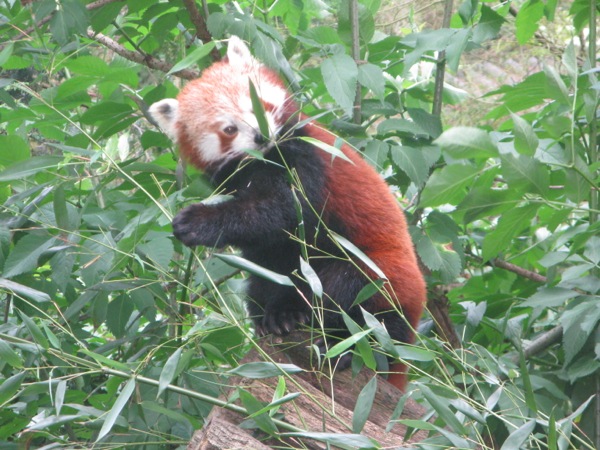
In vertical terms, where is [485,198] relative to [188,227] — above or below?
above

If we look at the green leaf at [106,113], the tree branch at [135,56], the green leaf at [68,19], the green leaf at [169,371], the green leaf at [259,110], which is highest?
the green leaf at [68,19]

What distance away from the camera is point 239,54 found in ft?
11.3

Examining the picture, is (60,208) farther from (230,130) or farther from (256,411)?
(256,411)

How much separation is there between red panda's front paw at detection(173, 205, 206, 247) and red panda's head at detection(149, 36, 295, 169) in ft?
1.53

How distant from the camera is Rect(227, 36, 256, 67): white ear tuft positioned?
341 centimetres

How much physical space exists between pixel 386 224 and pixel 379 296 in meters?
0.34

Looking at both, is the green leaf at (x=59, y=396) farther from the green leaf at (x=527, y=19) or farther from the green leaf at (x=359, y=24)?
the green leaf at (x=527, y=19)

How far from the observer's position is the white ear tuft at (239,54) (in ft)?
11.2

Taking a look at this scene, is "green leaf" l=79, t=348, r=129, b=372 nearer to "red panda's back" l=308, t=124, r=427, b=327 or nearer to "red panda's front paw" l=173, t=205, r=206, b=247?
"red panda's front paw" l=173, t=205, r=206, b=247

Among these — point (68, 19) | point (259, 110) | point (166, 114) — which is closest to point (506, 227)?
point (259, 110)

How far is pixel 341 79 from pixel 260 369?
1.21 m

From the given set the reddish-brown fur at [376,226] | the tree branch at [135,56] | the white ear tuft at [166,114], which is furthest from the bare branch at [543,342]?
the tree branch at [135,56]

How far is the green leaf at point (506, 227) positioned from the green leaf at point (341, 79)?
69cm

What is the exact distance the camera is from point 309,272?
228 cm
